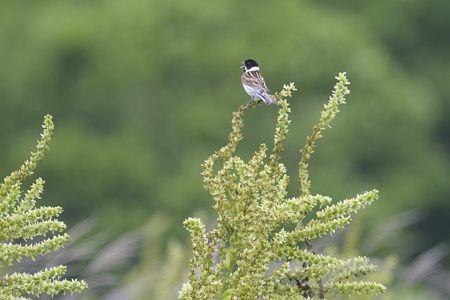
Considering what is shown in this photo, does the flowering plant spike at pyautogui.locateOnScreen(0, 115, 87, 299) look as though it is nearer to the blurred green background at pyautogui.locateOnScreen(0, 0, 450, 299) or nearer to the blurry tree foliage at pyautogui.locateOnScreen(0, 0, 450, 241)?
the blurred green background at pyautogui.locateOnScreen(0, 0, 450, 299)

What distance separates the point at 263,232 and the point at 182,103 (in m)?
35.2

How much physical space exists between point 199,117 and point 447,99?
10.1 meters

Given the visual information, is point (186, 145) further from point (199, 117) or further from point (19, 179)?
point (19, 179)

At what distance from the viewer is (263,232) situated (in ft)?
13.5

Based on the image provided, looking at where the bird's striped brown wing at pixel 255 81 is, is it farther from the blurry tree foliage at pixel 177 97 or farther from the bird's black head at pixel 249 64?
the blurry tree foliage at pixel 177 97

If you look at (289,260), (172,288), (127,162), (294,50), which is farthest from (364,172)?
(289,260)

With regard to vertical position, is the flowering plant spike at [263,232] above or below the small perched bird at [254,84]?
below

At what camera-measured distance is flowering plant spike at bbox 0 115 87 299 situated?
4.23 metres

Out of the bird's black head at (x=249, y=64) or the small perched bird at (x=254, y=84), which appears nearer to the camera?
the small perched bird at (x=254, y=84)

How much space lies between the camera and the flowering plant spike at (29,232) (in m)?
4.23

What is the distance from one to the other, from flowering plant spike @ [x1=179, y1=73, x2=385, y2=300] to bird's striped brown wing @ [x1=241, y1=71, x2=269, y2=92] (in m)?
2.87

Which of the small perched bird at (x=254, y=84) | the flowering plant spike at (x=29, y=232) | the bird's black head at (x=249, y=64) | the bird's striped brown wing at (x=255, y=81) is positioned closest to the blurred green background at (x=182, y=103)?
the bird's black head at (x=249, y=64)

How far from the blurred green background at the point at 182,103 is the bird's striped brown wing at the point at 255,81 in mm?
26577

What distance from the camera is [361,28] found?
145 feet
